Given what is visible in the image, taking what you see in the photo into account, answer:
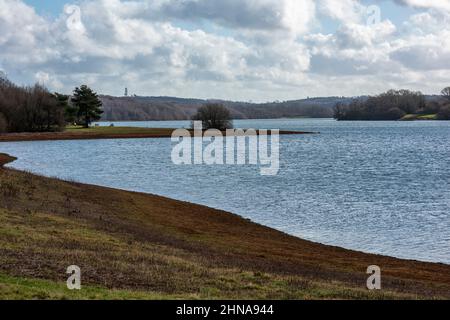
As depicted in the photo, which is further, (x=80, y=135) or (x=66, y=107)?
(x=66, y=107)

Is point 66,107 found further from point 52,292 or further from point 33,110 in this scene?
point 52,292

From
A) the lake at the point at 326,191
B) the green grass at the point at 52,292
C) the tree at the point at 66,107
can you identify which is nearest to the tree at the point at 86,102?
the tree at the point at 66,107

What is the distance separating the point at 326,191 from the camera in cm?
4300

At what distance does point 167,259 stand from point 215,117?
131 meters

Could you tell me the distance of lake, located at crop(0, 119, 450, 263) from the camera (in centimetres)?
2780

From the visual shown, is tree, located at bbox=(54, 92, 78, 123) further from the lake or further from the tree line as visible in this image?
the lake

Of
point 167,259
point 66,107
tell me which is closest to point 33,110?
point 66,107

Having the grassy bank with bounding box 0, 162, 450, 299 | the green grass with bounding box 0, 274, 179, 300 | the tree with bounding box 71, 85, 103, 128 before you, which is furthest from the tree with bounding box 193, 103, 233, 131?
the green grass with bounding box 0, 274, 179, 300

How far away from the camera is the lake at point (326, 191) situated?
27798 millimetres

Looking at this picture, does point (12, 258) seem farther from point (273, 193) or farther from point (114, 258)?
point (273, 193)

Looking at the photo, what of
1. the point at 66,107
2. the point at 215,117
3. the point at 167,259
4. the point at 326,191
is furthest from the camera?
the point at 215,117

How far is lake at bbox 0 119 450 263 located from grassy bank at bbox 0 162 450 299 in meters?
2.97

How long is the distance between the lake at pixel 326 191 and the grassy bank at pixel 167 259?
2974mm
